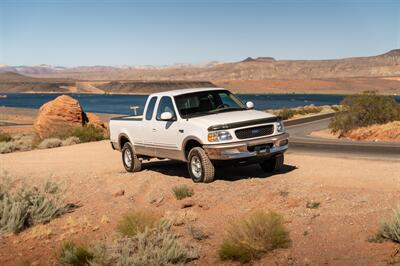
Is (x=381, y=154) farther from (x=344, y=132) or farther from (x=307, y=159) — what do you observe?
(x=344, y=132)

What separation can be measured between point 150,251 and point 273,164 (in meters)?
6.16

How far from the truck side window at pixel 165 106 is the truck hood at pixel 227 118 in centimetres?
88

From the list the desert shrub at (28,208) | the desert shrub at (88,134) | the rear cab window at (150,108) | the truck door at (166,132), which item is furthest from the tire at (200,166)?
the desert shrub at (88,134)

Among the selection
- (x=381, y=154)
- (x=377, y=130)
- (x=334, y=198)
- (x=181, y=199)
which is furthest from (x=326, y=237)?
(x=377, y=130)

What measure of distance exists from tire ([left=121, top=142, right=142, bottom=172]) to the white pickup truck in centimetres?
13

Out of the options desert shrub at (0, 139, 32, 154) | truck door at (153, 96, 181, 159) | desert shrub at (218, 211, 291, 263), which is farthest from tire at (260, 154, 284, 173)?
desert shrub at (0, 139, 32, 154)

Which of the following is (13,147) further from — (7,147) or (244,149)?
(244,149)

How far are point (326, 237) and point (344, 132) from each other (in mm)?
25642

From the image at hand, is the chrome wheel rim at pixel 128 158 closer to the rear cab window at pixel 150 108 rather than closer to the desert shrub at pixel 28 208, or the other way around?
the rear cab window at pixel 150 108

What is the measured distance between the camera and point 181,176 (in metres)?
13.3

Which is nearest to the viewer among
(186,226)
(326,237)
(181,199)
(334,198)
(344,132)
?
(326,237)

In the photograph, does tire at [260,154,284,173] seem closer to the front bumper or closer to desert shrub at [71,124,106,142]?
the front bumper

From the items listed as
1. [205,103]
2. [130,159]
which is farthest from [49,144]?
[205,103]

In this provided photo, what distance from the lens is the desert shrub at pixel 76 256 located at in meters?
7.36
